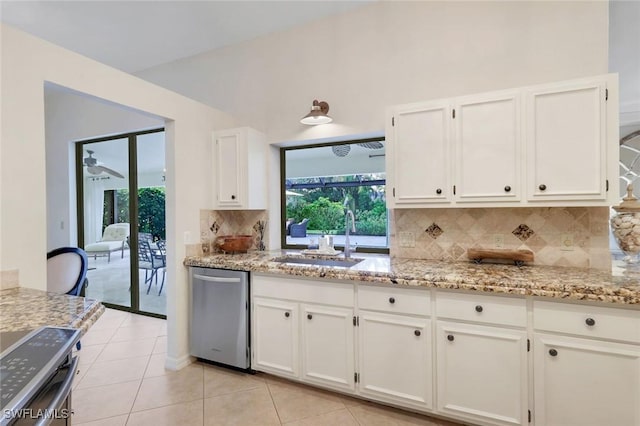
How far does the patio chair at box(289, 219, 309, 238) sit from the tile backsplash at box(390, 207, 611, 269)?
39.2 inches

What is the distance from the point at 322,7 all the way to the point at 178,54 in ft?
6.01

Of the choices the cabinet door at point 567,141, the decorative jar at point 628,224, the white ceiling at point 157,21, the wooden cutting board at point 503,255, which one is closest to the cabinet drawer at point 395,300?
the wooden cutting board at point 503,255

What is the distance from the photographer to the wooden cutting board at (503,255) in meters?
2.18

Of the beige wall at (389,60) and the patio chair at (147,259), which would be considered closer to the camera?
the beige wall at (389,60)

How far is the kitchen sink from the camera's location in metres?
2.66

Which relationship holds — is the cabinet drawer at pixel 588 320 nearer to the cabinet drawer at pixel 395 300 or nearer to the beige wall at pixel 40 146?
the cabinet drawer at pixel 395 300

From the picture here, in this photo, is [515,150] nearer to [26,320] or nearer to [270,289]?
[270,289]

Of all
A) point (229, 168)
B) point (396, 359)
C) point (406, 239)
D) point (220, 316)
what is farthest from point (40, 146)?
point (406, 239)

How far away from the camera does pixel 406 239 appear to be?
8.84 feet

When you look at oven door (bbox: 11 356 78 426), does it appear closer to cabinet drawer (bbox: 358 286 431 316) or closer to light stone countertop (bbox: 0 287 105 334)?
light stone countertop (bbox: 0 287 105 334)

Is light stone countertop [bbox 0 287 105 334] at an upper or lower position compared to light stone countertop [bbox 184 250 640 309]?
upper

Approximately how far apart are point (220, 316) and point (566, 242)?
264 centimetres

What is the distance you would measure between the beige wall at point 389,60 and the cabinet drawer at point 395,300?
1.43 meters

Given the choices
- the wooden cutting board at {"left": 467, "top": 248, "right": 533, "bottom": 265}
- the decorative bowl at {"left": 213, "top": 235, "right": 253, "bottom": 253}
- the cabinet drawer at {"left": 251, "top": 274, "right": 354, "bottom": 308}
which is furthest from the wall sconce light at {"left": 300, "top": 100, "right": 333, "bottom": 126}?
the wooden cutting board at {"left": 467, "top": 248, "right": 533, "bottom": 265}
